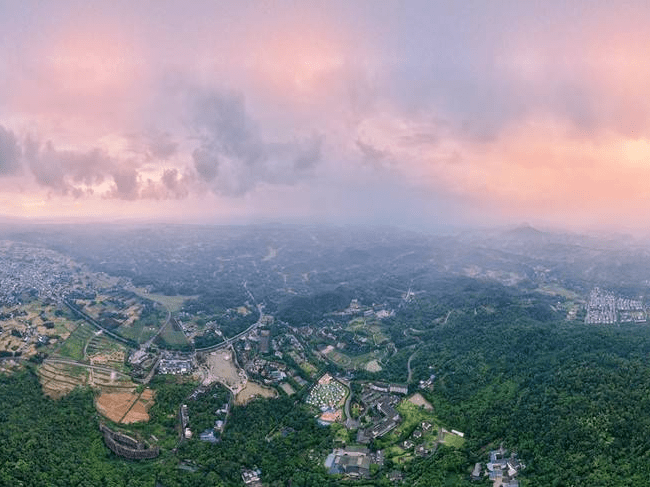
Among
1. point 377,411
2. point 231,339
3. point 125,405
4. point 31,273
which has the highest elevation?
point 31,273

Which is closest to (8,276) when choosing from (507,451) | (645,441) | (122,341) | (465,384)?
(122,341)

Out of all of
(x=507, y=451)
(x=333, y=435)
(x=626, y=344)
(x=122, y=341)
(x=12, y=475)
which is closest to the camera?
(x=12, y=475)

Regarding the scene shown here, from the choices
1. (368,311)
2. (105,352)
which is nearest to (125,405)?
(105,352)

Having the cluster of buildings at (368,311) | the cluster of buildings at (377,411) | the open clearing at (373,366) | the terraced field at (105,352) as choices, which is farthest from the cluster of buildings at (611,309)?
the terraced field at (105,352)

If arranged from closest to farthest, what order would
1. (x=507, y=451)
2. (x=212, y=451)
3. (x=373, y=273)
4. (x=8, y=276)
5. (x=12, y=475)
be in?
(x=12, y=475), (x=507, y=451), (x=212, y=451), (x=8, y=276), (x=373, y=273)

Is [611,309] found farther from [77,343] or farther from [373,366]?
[77,343]

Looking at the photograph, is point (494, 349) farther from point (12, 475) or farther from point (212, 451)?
point (12, 475)

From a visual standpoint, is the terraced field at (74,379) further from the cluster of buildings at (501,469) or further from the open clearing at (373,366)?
the cluster of buildings at (501,469)
